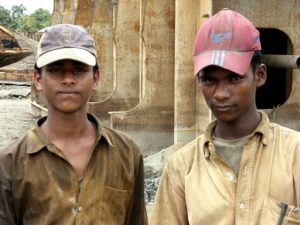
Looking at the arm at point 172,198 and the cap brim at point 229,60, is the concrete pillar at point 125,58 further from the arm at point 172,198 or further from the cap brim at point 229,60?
the cap brim at point 229,60

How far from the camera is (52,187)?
274 cm

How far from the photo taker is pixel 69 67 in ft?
9.05

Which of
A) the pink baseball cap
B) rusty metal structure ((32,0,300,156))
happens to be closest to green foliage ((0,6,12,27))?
rusty metal structure ((32,0,300,156))

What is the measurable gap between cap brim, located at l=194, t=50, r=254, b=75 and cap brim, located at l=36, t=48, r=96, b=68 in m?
0.63

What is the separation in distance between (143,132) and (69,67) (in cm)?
961

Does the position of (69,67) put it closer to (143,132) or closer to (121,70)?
(143,132)

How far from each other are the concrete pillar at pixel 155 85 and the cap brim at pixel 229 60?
9.74m

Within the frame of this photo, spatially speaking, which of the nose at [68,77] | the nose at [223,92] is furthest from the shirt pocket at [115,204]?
the nose at [223,92]

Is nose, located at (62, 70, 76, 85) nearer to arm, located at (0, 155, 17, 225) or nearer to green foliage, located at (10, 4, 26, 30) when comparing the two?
arm, located at (0, 155, 17, 225)

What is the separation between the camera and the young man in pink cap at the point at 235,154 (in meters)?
2.27

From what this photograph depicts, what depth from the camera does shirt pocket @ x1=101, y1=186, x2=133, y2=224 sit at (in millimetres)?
2801

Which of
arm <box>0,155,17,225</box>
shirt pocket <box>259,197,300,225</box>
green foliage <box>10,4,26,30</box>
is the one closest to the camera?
shirt pocket <box>259,197,300,225</box>

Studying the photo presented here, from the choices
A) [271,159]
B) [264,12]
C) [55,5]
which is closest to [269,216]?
[271,159]

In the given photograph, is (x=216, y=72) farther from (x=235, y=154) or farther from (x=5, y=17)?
(x=5, y=17)
